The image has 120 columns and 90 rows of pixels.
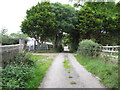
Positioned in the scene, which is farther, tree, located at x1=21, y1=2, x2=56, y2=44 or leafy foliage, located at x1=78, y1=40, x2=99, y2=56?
tree, located at x1=21, y1=2, x2=56, y2=44

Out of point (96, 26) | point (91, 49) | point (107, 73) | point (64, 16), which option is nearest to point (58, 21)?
point (64, 16)

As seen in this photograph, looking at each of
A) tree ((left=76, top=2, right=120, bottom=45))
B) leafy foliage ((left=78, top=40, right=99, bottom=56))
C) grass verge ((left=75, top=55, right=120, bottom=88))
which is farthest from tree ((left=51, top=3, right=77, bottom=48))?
grass verge ((left=75, top=55, right=120, bottom=88))

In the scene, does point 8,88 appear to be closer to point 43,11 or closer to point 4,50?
point 4,50

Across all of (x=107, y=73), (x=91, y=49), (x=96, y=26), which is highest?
(x=96, y=26)

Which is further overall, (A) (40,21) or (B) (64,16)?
(B) (64,16)

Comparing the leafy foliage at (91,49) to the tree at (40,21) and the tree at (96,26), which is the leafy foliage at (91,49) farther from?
the tree at (40,21)

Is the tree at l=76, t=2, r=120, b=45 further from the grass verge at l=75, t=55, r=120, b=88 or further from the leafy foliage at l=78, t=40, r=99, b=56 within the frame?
the grass verge at l=75, t=55, r=120, b=88

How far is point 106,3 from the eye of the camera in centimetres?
484

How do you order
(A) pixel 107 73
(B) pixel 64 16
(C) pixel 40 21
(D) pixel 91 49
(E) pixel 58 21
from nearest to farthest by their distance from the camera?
1. (A) pixel 107 73
2. (D) pixel 91 49
3. (C) pixel 40 21
4. (E) pixel 58 21
5. (B) pixel 64 16

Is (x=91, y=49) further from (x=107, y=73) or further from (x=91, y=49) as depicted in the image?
(x=107, y=73)

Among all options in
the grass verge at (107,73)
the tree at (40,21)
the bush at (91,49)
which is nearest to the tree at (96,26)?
the bush at (91,49)

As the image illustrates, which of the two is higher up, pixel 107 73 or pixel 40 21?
pixel 40 21

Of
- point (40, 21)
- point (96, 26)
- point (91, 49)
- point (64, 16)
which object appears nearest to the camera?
point (91, 49)

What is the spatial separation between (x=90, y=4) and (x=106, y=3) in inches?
25.7
